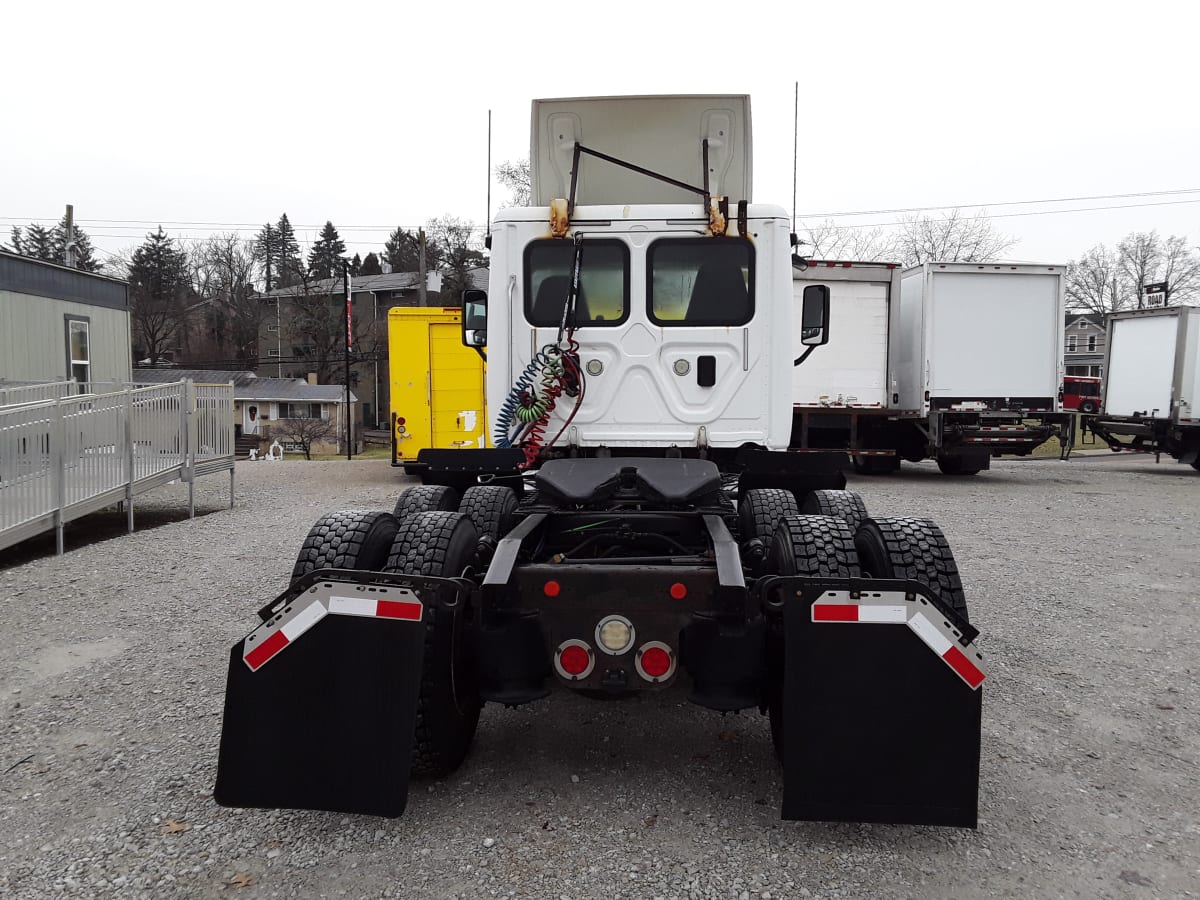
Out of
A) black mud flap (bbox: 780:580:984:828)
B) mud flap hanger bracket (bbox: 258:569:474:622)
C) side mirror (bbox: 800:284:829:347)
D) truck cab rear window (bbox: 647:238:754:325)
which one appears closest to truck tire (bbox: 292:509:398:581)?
mud flap hanger bracket (bbox: 258:569:474:622)

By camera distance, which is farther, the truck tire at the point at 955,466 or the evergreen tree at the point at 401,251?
the evergreen tree at the point at 401,251

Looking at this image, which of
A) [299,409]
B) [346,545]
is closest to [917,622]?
[346,545]

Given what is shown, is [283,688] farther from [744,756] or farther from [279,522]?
[279,522]

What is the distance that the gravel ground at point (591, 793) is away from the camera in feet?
8.80

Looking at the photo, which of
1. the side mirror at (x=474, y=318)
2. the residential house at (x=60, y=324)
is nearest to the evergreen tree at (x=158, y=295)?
the residential house at (x=60, y=324)

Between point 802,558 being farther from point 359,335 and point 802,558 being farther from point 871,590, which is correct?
point 359,335

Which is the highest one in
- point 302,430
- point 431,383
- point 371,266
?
point 371,266

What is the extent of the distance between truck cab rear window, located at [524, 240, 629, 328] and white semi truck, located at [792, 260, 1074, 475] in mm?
9680

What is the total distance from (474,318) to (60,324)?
10.8 meters

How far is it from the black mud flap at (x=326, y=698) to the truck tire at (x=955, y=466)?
14395 mm

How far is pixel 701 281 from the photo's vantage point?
4.61 meters

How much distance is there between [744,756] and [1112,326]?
18204 millimetres

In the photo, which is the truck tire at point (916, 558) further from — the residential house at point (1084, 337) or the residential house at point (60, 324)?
the residential house at point (1084, 337)

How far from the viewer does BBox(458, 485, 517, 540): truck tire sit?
4383mm
